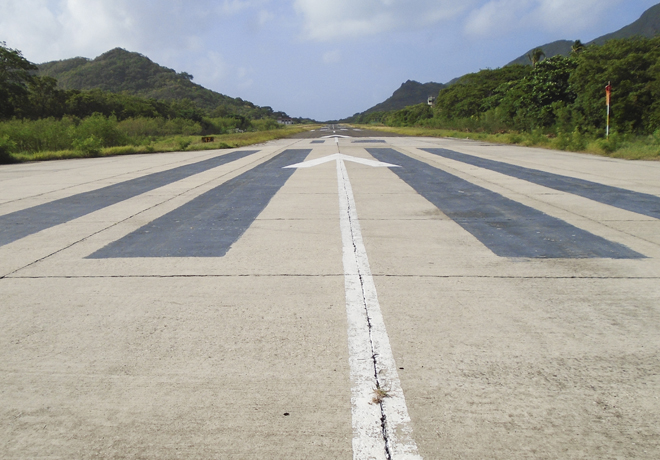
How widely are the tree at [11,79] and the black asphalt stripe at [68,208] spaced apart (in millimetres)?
40285

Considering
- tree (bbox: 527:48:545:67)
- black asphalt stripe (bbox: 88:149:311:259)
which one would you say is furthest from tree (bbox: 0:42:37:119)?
tree (bbox: 527:48:545:67)

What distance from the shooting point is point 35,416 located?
8.91 ft

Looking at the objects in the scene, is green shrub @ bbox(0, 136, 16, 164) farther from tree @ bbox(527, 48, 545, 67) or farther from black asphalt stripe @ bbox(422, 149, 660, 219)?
tree @ bbox(527, 48, 545, 67)

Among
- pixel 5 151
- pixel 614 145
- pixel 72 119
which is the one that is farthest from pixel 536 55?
pixel 5 151

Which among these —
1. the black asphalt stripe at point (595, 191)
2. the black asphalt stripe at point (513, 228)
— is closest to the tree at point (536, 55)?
the black asphalt stripe at point (595, 191)

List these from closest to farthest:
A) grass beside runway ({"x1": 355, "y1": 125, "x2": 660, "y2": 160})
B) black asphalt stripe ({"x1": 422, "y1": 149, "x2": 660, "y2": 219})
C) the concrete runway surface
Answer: the concrete runway surface → black asphalt stripe ({"x1": 422, "y1": 149, "x2": 660, "y2": 219}) → grass beside runway ({"x1": 355, "y1": 125, "x2": 660, "y2": 160})

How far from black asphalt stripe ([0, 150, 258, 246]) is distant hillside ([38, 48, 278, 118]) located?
390ft

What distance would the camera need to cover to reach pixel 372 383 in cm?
295

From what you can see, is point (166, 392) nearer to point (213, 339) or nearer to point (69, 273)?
point (213, 339)

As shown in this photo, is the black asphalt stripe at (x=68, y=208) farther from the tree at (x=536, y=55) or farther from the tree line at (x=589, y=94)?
the tree at (x=536, y=55)

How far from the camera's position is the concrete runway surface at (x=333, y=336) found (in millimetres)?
2518

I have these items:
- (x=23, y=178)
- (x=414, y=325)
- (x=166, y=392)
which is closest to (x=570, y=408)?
(x=414, y=325)

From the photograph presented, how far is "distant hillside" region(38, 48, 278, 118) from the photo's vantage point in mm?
127625

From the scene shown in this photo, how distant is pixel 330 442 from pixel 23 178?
617 inches
